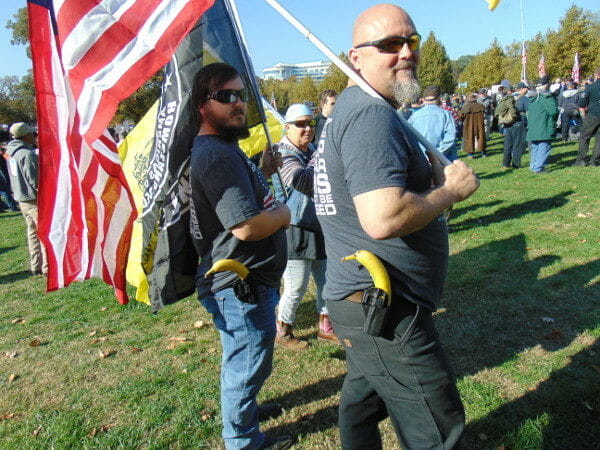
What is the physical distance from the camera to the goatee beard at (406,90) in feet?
5.96

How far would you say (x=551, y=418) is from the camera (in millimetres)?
2852

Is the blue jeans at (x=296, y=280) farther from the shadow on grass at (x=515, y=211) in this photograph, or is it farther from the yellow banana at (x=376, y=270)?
the shadow on grass at (x=515, y=211)

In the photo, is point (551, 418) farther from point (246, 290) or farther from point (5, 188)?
Result: point (5, 188)

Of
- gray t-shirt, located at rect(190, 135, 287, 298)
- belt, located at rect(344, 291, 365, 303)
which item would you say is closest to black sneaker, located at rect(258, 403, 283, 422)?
gray t-shirt, located at rect(190, 135, 287, 298)

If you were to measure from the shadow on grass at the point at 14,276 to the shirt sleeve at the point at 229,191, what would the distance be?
23.4 feet

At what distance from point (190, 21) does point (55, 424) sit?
9.85 ft

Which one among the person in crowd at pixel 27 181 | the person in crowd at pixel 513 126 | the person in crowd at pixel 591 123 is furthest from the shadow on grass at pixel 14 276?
the person in crowd at pixel 591 123

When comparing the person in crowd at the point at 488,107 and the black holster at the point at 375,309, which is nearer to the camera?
the black holster at the point at 375,309

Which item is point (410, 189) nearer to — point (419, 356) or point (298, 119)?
point (419, 356)

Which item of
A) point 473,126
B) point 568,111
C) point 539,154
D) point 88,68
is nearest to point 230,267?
point 88,68

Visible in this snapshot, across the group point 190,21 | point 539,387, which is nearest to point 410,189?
point 190,21

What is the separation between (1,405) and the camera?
372cm

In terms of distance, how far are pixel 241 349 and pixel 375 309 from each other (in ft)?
3.26

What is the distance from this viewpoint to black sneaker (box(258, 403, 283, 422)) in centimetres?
323
